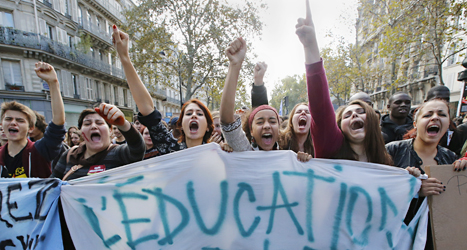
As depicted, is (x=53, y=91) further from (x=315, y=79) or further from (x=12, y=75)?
(x=12, y=75)

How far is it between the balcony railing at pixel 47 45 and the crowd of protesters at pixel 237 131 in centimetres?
1735

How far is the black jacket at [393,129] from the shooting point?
3.01 meters

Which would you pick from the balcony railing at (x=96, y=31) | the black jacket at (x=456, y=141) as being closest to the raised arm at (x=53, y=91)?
the black jacket at (x=456, y=141)

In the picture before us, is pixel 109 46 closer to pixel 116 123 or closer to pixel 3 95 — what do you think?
pixel 3 95

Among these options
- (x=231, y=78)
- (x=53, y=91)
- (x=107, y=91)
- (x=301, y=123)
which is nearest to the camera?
(x=231, y=78)

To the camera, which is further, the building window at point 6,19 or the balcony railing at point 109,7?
the balcony railing at point 109,7

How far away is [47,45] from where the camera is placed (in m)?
15.8

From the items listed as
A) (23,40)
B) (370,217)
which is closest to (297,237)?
(370,217)

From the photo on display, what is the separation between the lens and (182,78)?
47.3 feet

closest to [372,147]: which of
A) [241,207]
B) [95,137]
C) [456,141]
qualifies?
[241,207]

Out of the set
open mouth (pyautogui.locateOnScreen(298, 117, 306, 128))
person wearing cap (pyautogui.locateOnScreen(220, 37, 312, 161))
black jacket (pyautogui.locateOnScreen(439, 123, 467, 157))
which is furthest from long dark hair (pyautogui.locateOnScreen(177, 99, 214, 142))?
black jacket (pyautogui.locateOnScreen(439, 123, 467, 157))

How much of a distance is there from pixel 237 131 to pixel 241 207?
0.55m

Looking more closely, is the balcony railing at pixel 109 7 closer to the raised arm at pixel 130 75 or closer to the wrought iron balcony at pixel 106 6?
the wrought iron balcony at pixel 106 6

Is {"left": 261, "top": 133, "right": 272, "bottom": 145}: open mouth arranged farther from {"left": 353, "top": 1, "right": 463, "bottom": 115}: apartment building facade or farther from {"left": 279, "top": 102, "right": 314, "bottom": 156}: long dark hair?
{"left": 353, "top": 1, "right": 463, "bottom": 115}: apartment building facade
